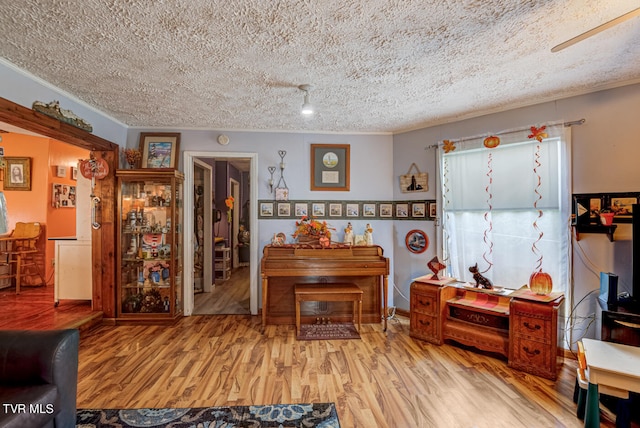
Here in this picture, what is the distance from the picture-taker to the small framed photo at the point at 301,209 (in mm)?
3992

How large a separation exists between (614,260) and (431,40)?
8.16 ft

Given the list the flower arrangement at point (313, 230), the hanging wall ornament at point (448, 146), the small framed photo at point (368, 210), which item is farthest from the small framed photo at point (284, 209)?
the hanging wall ornament at point (448, 146)

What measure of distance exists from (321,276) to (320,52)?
2597 mm

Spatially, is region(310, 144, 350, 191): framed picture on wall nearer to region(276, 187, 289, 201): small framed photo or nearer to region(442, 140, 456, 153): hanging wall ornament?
region(276, 187, 289, 201): small framed photo

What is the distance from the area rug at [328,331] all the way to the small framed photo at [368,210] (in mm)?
1452

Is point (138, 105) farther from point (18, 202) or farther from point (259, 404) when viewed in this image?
point (18, 202)

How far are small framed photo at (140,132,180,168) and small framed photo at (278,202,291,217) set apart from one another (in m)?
1.48

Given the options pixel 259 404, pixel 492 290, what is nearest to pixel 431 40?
pixel 492 290

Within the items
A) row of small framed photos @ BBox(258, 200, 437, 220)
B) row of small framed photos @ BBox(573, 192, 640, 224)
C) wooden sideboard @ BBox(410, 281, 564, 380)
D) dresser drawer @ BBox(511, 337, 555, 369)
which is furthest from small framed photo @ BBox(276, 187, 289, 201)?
row of small framed photos @ BBox(573, 192, 640, 224)

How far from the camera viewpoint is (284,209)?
3984 millimetres

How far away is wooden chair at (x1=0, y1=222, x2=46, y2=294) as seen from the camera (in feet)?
15.4

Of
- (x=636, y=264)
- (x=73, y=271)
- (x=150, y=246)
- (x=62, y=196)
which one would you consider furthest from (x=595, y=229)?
(x=62, y=196)

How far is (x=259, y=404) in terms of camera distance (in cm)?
209

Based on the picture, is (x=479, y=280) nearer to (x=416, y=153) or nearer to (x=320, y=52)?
(x=416, y=153)
